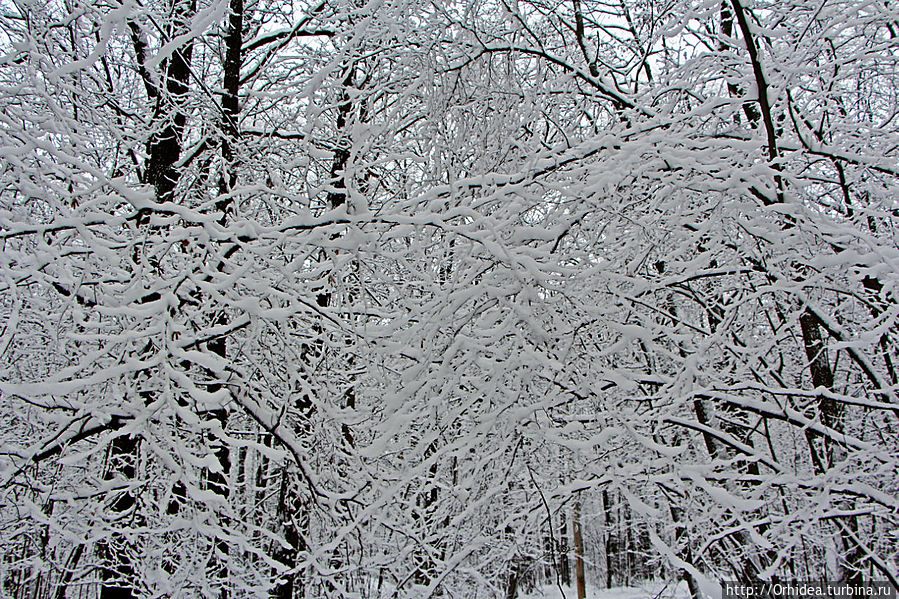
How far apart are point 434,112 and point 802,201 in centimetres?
156

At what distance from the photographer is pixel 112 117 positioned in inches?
140

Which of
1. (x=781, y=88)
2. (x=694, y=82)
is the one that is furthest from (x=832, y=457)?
(x=694, y=82)

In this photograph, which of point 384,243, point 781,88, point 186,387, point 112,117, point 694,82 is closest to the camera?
point 186,387

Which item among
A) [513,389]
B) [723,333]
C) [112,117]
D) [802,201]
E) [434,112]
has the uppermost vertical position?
[112,117]

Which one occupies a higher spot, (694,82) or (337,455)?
(694,82)

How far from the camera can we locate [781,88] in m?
2.51

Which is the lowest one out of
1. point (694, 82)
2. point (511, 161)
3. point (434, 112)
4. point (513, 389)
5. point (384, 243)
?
point (513, 389)

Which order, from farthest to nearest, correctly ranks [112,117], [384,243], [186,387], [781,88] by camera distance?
[112,117], [781,88], [384,243], [186,387]

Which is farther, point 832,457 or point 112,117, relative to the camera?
point 112,117

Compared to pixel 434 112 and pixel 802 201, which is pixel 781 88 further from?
pixel 434 112

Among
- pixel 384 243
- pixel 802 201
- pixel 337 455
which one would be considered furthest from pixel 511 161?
pixel 337 455

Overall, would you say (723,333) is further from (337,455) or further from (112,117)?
(112,117)

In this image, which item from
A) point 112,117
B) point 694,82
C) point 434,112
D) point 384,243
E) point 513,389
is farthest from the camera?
point 112,117

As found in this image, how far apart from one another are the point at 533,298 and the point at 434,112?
38.2 inches
